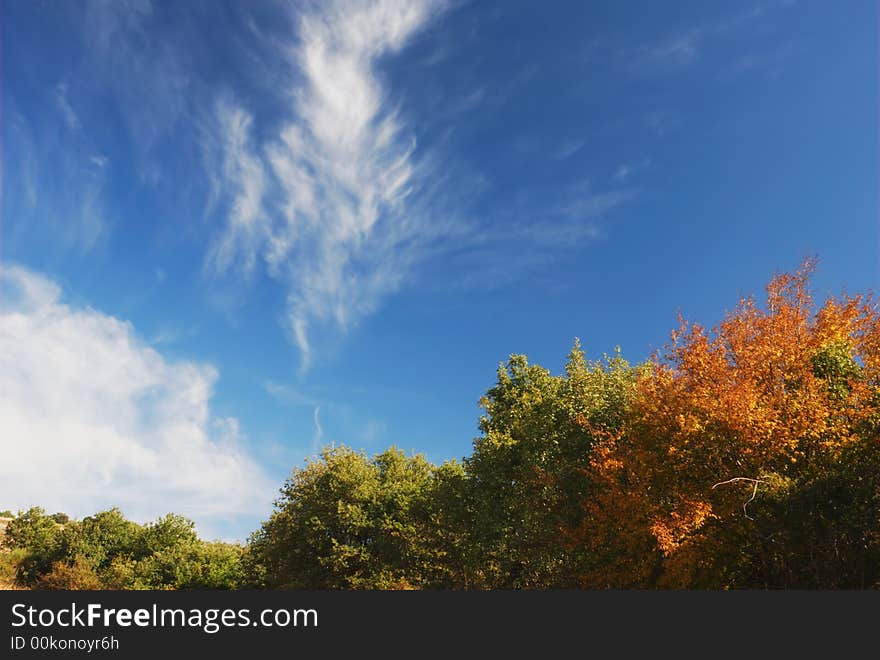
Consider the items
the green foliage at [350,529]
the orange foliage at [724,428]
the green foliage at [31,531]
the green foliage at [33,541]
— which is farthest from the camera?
the green foliage at [31,531]

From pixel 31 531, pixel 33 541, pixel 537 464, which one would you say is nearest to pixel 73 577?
pixel 33 541

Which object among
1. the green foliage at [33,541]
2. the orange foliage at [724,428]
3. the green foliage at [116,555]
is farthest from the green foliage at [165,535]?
the orange foliage at [724,428]

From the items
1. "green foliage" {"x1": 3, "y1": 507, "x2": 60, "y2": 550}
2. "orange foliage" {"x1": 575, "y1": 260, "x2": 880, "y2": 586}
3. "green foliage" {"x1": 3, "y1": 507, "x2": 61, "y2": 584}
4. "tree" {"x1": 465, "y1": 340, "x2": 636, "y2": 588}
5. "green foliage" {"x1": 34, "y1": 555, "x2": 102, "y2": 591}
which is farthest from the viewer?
"green foliage" {"x1": 3, "y1": 507, "x2": 60, "y2": 550}

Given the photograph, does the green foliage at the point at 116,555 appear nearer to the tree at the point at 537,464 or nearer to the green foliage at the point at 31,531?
the green foliage at the point at 31,531

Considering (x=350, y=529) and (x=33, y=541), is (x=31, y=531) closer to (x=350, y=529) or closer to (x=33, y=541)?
(x=33, y=541)

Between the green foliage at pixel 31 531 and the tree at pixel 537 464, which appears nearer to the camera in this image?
the tree at pixel 537 464

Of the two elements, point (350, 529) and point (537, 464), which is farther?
point (350, 529)

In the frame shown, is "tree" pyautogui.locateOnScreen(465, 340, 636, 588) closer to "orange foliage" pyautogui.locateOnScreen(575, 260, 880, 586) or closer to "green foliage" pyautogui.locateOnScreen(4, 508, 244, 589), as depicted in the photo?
"orange foliage" pyautogui.locateOnScreen(575, 260, 880, 586)

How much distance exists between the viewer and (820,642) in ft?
30.7

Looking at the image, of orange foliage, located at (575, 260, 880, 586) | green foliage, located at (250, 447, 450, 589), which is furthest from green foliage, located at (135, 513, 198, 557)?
orange foliage, located at (575, 260, 880, 586)

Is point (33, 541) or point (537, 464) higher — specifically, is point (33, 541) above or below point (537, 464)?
above

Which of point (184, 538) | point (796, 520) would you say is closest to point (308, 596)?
point (796, 520)

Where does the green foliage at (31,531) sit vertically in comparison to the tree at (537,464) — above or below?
above

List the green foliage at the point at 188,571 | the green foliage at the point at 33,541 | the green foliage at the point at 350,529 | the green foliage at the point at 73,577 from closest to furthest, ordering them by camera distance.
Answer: the green foliage at the point at 350,529 → the green foliage at the point at 73,577 → the green foliage at the point at 188,571 → the green foliage at the point at 33,541
